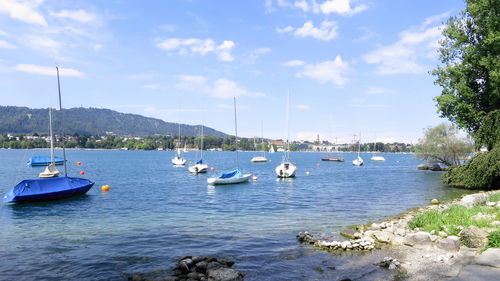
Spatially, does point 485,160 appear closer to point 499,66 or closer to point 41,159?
point 499,66

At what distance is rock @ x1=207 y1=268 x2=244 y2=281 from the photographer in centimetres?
1184

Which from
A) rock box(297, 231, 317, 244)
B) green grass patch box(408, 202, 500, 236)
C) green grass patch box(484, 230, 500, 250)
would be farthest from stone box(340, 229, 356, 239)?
green grass patch box(484, 230, 500, 250)

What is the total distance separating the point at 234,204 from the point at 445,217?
1833 cm

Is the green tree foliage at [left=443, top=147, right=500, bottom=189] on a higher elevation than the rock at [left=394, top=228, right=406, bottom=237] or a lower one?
higher

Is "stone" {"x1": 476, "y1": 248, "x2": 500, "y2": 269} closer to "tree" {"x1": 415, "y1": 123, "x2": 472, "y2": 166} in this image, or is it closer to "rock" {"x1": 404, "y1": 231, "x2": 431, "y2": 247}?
"rock" {"x1": 404, "y1": 231, "x2": 431, "y2": 247}

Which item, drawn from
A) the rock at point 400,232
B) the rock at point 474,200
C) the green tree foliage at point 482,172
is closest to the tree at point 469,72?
the green tree foliage at point 482,172

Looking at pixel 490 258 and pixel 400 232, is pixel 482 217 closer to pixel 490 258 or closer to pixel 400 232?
pixel 400 232

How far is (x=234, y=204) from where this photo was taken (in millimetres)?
32000

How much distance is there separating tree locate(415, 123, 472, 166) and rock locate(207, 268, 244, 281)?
234 feet

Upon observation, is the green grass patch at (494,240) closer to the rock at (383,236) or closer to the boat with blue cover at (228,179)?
the rock at (383,236)

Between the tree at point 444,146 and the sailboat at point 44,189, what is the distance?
66512 mm

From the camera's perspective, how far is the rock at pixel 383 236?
636 inches

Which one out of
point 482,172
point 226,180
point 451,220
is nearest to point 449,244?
point 451,220

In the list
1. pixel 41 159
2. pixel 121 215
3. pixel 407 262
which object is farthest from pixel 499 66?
pixel 41 159
